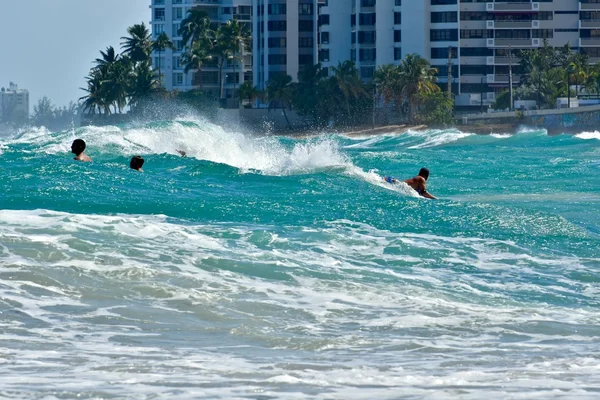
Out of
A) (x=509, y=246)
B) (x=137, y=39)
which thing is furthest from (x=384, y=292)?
(x=137, y=39)

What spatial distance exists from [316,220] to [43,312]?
7.64 meters

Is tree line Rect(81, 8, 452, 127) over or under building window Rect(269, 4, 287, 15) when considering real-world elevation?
under

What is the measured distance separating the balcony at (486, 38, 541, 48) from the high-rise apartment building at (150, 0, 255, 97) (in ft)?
85.6

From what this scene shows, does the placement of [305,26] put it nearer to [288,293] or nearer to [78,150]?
[78,150]

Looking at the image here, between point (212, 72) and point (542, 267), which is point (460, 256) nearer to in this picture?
point (542, 267)

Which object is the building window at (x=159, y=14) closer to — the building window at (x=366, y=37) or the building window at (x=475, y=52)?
the building window at (x=366, y=37)

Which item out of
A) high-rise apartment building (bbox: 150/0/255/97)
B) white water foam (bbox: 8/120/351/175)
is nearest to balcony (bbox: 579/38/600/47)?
high-rise apartment building (bbox: 150/0/255/97)

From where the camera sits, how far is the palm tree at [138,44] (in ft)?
375

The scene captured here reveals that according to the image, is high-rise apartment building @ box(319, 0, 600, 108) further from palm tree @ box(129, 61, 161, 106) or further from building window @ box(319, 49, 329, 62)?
palm tree @ box(129, 61, 161, 106)

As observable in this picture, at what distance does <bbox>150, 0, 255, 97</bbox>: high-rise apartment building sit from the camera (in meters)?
121

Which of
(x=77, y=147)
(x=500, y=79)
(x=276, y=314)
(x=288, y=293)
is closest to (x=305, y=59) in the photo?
(x=500, y=79)

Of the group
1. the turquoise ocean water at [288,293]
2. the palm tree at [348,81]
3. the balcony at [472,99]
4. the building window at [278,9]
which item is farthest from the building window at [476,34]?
the turquoise ocean water at [288,293]

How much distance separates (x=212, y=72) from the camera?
398 feet

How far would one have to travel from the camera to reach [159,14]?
136 meters
